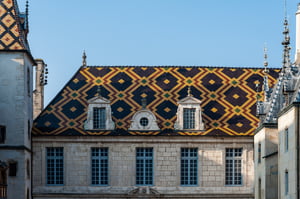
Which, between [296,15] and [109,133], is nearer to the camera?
[296,15]

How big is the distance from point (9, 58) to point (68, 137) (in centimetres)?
455

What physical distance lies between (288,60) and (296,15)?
2435 millimetres

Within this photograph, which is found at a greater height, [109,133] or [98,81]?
[98,81]

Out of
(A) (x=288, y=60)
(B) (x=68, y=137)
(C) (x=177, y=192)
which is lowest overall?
(C) (x=177, y=192)

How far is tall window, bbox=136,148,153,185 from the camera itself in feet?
133

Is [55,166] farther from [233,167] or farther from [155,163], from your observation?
[233,167]

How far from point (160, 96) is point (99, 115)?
334cm

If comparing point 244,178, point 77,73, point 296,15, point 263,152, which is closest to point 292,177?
point 263,152

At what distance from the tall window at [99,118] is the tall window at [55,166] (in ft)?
6.57

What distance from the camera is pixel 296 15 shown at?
117ft

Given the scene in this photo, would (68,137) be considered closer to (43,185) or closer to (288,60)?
(43,185)

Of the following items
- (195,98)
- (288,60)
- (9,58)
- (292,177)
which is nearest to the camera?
(292,177)

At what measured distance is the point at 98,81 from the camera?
43.3 meters

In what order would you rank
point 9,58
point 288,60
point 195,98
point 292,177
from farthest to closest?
1. point 195,98
2. point 9,58
3. point 288,60
4. point 292,177
